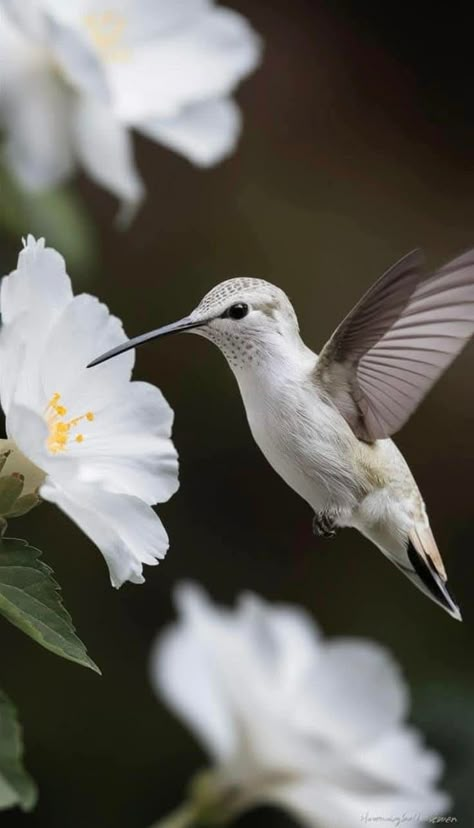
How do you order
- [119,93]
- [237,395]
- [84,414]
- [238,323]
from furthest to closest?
1. [237,395]
2. [119,93]
3. [84,414]
4. [238,323]

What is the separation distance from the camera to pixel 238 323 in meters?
0.52

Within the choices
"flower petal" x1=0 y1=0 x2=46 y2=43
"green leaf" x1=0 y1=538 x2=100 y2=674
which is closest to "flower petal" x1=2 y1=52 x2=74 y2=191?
"flower petal" x1=0 y1=0 x2=46 y2=43

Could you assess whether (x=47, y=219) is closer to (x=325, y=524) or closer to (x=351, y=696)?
(x=351, y=696)

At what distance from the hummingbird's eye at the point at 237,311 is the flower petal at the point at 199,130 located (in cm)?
66

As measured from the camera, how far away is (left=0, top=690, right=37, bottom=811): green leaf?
51 cm

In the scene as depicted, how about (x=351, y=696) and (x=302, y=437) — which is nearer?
(x=302, y=437)

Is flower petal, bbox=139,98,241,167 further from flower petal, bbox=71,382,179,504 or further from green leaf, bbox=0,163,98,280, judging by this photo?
flower petal, bbox=71,382,179,504

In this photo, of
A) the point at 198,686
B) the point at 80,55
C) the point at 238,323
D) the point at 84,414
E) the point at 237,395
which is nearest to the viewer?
the point at 238,323

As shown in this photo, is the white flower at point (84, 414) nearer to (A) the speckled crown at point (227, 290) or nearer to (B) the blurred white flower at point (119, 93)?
(A) the speckled crown at point (227, 290)

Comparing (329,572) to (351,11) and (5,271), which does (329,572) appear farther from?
(5,271)

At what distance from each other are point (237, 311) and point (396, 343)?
16 centimetres

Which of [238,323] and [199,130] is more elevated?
[238,323]

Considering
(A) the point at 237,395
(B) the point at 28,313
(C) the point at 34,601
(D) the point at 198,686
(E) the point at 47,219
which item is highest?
(B) the point at 28,313

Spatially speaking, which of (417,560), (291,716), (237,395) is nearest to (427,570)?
(417,560)
